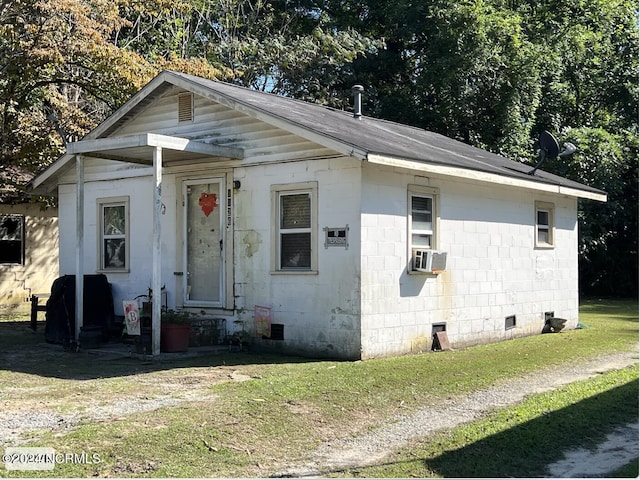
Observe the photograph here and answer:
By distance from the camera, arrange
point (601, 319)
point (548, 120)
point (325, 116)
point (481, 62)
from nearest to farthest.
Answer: point (325, 116) < point (601, 319) < point (481, 62) < point (548, 120)

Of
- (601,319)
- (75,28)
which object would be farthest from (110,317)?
(601,319)

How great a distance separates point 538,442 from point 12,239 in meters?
16.4

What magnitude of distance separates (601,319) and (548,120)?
892cm

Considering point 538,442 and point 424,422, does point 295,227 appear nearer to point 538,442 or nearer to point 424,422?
point 424,422

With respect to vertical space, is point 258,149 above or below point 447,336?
above

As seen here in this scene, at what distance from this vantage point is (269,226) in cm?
1142

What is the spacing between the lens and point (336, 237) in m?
10.7

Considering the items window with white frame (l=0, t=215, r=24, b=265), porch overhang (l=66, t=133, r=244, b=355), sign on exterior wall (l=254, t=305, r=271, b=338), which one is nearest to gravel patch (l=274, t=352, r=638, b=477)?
sign on exterior wall (l=254, t=305, r=271, b=338)

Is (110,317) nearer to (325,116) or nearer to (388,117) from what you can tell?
(325,116)

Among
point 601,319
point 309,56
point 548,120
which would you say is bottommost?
point 601,319

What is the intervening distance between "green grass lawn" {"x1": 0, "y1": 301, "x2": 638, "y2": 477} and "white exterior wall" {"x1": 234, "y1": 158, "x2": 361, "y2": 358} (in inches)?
22.2

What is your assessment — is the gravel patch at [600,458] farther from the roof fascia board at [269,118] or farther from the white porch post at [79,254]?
the white porch post at [79,254]

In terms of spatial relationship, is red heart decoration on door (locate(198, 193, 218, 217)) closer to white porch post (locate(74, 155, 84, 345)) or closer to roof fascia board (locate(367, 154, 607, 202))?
white porch post (locate(74, 155, 84, 345))

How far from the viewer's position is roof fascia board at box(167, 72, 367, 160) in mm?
9984
